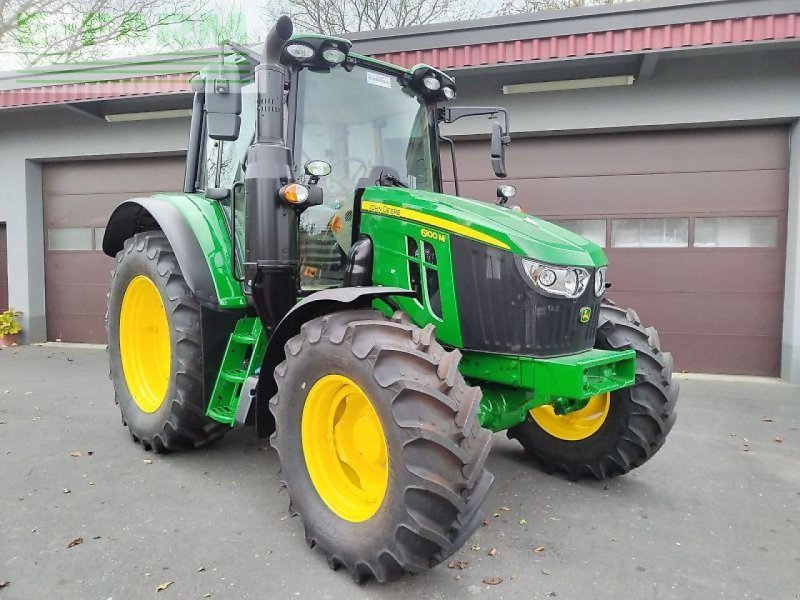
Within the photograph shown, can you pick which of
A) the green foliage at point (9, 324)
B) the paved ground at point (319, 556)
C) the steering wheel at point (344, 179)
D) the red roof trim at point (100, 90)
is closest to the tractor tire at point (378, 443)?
the paved ground at point (319, 556)

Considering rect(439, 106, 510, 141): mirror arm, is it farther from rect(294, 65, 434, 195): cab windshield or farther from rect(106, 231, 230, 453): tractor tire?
rect(106, 231, 230, 453): tractor tire

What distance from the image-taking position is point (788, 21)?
5926mm

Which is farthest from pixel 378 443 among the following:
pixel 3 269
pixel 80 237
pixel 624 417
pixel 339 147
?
pixel 3 269

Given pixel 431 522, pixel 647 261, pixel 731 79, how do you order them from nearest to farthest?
pixel 431 522 → pixel 731 79 → pixel 647 261

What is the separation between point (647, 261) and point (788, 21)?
2.72 meters

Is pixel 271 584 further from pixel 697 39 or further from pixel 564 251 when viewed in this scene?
pixel 697 39

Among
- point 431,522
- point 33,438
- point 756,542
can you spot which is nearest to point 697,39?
point 756,542

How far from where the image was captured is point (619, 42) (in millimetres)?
6293

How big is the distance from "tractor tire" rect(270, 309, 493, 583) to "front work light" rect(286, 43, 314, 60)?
1505mm

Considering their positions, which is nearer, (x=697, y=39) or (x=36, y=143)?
(x=697, y=39)

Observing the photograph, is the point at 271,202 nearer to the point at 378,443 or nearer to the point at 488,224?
the point at 488,224

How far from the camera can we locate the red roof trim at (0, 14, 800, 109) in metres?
5.99

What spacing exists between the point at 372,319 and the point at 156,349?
8.54 ft

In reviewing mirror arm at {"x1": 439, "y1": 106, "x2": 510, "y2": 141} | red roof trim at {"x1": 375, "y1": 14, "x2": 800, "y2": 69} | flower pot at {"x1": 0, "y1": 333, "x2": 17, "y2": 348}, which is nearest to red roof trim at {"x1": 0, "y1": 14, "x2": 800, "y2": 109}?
red roof trim at {"x1": 375, "y1": 14, "x2": 800, "y2": 69}
